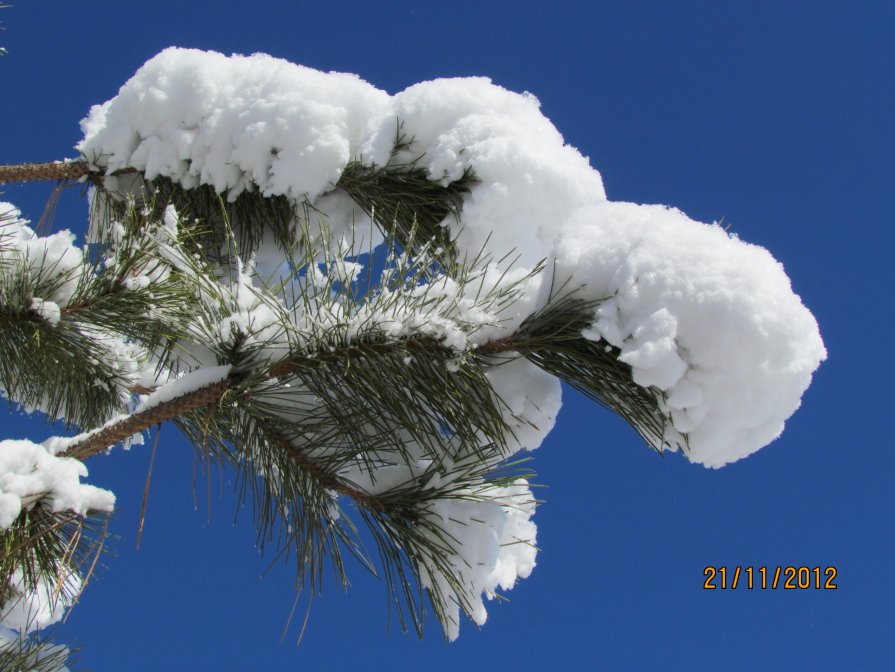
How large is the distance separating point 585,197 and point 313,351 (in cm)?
139

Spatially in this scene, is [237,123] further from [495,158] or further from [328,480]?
[328,480]

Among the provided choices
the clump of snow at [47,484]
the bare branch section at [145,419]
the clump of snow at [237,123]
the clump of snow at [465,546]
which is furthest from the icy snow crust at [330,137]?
the clump of snow at [47,484]

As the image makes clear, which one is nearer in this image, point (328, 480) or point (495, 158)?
point (328, 480)

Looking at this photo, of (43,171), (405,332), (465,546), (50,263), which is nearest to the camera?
(405,332)

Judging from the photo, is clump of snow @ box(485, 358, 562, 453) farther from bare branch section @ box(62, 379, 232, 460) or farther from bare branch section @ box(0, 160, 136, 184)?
bare branch section @ box(0, 160, 136, 184)

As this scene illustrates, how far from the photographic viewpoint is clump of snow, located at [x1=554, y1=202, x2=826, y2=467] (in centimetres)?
144

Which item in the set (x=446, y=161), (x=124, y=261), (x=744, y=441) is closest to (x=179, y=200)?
(x=124, y=261)

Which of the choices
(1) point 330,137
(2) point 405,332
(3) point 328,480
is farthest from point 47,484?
(1) point 330,137

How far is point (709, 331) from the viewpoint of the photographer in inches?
56.9

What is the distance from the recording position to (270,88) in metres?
2.83

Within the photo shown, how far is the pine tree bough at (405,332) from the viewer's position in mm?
1505

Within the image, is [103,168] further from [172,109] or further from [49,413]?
[49,413]

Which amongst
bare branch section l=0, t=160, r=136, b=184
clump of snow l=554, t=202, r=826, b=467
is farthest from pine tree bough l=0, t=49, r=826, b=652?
bare branch section l=0, t=160, r=136, b=184

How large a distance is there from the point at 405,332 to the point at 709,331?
61 cm
